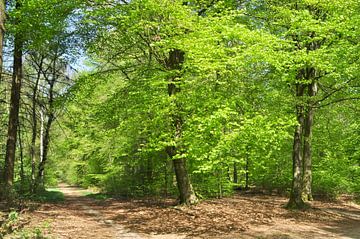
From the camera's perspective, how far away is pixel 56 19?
11836mm

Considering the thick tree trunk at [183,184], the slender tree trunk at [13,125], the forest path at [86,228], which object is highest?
the slender tree trunk at [13,125]

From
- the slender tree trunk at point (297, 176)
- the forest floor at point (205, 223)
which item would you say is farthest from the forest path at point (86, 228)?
the slender tree trunk at point (297, 176)

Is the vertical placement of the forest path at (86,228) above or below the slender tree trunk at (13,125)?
below

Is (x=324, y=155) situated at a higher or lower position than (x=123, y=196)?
higher

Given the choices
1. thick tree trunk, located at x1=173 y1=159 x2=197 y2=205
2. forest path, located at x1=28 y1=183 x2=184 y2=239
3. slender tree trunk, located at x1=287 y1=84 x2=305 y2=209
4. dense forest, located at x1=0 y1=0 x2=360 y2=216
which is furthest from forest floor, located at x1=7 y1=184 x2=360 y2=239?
dense forest, located at x1=0 y1=0 x2=360 y2=216

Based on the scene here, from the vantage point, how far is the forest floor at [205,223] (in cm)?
988

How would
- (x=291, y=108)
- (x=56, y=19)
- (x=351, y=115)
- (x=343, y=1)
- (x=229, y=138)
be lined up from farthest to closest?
(x=351, y=115) → (x=291, y=108) → (x=343, y=1) → (x=56, y=19) → (x=229, y=138)

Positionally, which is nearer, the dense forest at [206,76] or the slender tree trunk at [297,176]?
the dense forest at [206,76]

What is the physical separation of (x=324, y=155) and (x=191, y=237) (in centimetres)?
1444

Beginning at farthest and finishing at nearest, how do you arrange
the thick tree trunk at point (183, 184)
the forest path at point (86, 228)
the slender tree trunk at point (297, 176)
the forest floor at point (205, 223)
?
the slender tree trunk at point (297, 176) → the thick tree trunk at point (183, 184) → the forest floor at point (205, 223) → the forest path at point (86, 228)

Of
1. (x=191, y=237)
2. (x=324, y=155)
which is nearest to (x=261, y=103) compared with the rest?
(x=191, y=237)

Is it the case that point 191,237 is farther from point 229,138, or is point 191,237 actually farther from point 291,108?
point 291,108

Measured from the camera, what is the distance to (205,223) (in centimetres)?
1119

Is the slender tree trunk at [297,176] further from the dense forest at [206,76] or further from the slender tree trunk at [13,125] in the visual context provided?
the slender tree trunk at [13,125]
